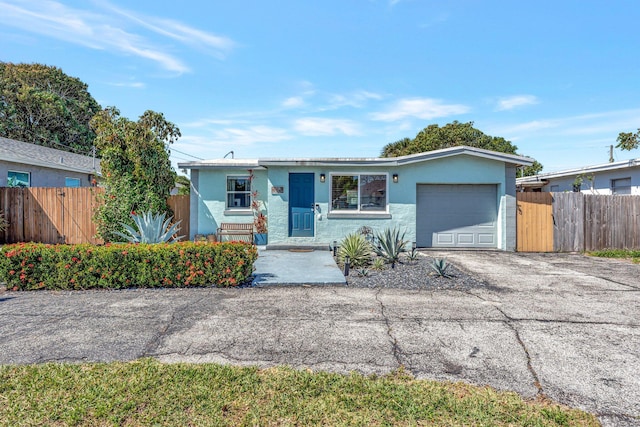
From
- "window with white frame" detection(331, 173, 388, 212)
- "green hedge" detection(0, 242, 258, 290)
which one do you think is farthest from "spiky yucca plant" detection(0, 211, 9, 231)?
"window with white frame" detection(331, 173, 388, 212)

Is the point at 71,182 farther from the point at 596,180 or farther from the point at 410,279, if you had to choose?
the point at 596,180

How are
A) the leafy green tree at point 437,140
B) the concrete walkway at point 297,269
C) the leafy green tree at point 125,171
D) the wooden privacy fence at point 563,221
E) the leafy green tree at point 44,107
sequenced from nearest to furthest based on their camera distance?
the concrete walkway at point 297,269 < the leafy green tree at point 125,171 < the wooden privacy fence at point 563,221 < the leafy green tree at point 44,107 < the leafy green tree at point 437,140

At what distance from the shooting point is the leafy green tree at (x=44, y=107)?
27547 millimetres

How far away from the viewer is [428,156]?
11.7m

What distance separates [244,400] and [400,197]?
32.9 feet

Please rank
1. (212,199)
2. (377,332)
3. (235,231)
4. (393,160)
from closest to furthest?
(377,332) < (393,160) < (235,231) < (212,199)

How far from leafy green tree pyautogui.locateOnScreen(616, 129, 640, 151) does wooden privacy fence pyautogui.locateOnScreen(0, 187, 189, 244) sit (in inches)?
897

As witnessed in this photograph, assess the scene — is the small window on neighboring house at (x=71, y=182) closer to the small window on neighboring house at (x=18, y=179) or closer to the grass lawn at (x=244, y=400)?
the small window on neighboring house at (x=18, y=179)

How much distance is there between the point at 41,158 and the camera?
1559 centimetres

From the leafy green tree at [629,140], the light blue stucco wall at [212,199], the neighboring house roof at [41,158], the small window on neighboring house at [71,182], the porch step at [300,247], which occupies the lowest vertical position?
the porch step at [300,247]

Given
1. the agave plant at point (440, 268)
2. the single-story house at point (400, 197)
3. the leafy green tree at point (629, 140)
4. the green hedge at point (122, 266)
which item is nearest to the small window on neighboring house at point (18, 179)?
the green hedge at point (122, 266)

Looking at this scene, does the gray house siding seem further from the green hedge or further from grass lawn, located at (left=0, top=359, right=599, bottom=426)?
grass lawn, located at (left=0, top=359, right=599, bottom=426)

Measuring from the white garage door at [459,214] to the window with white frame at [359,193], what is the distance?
4.84ft

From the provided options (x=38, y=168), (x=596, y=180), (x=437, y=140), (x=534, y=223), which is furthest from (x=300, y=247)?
(x=437, y=140)
